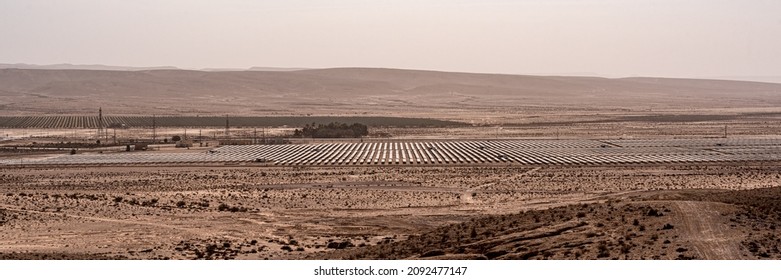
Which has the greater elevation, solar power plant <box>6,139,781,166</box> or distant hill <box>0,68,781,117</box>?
distant hill <box>0,68,781,117</box>

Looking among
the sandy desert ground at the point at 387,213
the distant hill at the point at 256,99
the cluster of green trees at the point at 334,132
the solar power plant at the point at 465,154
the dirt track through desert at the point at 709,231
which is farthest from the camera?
the distant hill at the point at 256,99

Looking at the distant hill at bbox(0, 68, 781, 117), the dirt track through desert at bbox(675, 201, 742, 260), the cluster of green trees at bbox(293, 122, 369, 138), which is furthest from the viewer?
the distant hill at bbox(0, 68, 781, 117)

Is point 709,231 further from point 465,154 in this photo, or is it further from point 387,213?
point 465,154

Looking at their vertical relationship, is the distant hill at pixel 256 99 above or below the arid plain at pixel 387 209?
above

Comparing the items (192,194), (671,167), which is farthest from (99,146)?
(671,167)

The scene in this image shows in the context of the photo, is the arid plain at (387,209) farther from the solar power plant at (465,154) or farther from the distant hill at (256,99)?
the distant hill at (256,99)

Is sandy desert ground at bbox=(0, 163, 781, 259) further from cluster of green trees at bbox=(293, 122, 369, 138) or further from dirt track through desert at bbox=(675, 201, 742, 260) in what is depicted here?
cluster of green trees at bbox=(293, 122, 369, 138)

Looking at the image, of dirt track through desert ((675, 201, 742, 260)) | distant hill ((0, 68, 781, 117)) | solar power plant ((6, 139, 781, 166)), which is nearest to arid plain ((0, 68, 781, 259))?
dirt track through desert ((675, 201, 742, 260))

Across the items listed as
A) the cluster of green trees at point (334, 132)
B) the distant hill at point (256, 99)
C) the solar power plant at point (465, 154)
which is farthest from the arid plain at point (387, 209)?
the distant hill at point (256, 99)

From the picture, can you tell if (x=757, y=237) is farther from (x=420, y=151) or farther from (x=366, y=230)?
(x=420, y=151)
